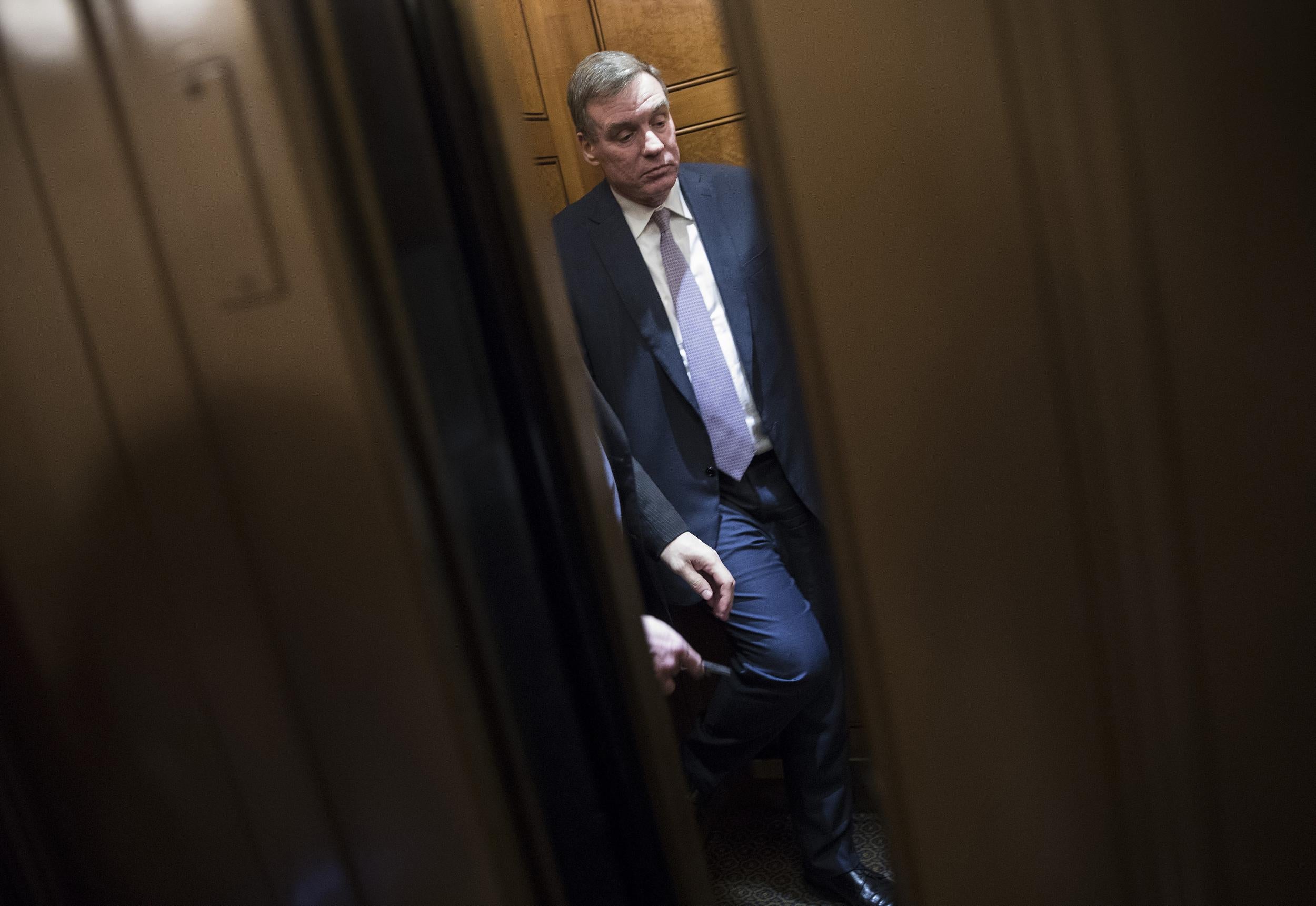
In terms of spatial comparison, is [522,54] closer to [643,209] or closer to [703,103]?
[703,103]

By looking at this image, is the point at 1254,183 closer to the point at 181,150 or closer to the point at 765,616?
the point at 181,150

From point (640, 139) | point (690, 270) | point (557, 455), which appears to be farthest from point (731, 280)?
point (557, 455)

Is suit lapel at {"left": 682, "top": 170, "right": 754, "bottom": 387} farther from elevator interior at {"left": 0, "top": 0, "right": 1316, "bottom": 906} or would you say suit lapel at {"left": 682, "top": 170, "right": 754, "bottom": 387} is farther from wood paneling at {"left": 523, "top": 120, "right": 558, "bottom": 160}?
elevator interior at {"left": 0, "top": 0, "right": 1316, "bottom": 906}

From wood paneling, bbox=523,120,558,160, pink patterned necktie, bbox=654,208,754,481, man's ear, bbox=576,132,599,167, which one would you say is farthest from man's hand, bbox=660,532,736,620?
wood paneling, bbox=523,120,558,160

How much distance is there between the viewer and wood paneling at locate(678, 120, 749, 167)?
201cm

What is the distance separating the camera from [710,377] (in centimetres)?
173

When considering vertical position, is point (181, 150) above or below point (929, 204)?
above

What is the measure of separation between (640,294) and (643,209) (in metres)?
0.18

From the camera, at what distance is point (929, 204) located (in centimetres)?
64

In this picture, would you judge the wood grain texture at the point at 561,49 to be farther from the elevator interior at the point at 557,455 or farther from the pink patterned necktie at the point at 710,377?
the elevator interior at the point at 557,455

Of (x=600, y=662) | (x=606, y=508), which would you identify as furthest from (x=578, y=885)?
(x=606, y=508)

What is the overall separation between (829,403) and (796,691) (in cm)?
114

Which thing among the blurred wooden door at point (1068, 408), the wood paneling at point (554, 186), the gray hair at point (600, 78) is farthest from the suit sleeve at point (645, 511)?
the blurred wooden door at point (1068, 408)

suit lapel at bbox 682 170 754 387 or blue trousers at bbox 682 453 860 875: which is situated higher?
suit lapel at bbox 682 170 754 387
